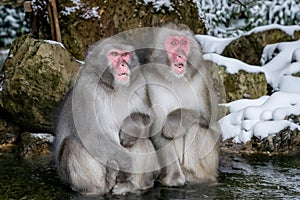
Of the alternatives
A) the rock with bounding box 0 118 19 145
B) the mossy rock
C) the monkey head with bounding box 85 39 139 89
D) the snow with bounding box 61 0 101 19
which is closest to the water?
the rock with bounding box 0 118 19 145

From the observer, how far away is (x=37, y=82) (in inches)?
246

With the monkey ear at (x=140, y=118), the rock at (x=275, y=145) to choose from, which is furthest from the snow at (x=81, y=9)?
the monkey ear at (x=140, y=118)

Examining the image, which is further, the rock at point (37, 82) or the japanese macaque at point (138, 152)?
the rock at point (37, 82)

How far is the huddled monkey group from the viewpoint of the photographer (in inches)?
168

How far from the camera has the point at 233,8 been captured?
11.8m

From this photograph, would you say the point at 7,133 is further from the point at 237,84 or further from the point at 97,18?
the point at 237,84

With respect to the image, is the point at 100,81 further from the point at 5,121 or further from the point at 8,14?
the point at 8,14

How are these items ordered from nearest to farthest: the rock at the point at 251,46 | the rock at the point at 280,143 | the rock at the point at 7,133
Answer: the rock at the point at 280,143 → the rock at the point at 7,133 → the rock at the point at 251,46

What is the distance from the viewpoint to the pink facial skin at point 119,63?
13.8ft

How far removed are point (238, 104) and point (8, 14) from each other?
11238 mm

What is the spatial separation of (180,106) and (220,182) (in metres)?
0.73

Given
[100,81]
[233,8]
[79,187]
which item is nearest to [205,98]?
[100,81]

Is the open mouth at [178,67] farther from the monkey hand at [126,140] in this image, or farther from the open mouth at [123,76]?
the monkey hand at [126,140]

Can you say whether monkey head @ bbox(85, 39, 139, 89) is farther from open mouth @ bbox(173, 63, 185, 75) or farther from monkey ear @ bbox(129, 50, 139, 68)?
open mouth @ bbox(173, 63, 185, 75)
